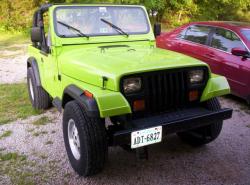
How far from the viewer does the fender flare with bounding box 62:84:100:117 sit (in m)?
3.22

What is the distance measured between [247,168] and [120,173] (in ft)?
4.81

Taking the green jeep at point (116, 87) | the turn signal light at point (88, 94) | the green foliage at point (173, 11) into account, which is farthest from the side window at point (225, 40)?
the green foliage at point (173, 11)

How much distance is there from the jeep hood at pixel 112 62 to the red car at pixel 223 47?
222cm

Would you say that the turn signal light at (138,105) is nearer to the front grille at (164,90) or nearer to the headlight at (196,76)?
the front grille at (164,90)

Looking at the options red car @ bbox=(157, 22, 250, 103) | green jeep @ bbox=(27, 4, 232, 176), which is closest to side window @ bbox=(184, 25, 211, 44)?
red car @ bbox=(157, 22, 250, 103)

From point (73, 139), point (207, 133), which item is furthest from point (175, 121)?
point (73, 139)

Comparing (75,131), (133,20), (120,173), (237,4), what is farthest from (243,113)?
(237,4)

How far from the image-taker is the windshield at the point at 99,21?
453 cm

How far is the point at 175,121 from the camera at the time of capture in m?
3.45

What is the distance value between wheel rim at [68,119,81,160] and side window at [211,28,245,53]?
368 centimetres

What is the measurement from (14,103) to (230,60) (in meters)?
4.07

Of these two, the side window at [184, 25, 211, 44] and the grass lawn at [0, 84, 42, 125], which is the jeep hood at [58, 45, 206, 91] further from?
the side window at [184, 25, 211, 44]

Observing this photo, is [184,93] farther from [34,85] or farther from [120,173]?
[34,85]

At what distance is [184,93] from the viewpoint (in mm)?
3717
